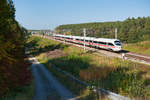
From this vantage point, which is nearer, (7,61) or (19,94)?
(7,61)

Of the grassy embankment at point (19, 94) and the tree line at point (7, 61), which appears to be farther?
the grassy embankment at point (19, 94)

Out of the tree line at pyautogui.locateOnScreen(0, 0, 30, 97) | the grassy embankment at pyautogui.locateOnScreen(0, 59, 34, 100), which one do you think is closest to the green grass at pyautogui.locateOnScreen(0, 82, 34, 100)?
the grassy embankment at pyautogui.locateOnScreen(0, 59, 34, 100)

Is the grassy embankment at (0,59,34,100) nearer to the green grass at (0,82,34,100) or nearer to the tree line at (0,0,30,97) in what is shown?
the green grass at (0,82,34,100)

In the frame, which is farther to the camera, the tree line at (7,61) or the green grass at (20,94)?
the green grass at (20,94)

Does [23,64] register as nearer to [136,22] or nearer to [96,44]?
[96,44]

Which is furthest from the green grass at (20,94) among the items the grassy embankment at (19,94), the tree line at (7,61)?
the tree line at (7,61)

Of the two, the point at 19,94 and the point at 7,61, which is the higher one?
the point at 7,61

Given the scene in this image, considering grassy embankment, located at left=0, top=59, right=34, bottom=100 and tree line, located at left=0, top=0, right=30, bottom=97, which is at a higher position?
tree line, located at left=0, top=0, right=30, bottom=97

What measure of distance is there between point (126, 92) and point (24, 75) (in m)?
6.38

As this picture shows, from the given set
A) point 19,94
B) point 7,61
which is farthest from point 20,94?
point 7,61

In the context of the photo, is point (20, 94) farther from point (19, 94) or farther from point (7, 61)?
point (7, 61)

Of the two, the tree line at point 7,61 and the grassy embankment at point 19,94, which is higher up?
the tree line at point 7,61

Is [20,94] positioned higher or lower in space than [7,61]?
lower

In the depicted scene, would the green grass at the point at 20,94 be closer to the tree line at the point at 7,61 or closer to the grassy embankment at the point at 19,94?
the grassy embankment at the point at 19,94
